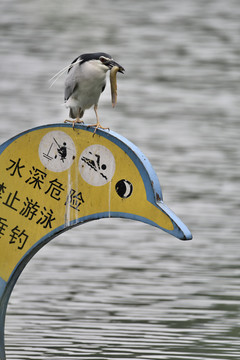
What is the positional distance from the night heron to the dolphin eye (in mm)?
423

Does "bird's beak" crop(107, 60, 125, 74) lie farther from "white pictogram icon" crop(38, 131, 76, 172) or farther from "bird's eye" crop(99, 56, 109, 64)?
"white pictogram icon" crop(38, 131, 76, 172)

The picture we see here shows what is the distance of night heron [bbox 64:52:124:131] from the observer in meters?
5.04

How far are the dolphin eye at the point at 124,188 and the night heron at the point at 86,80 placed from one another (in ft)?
1.39

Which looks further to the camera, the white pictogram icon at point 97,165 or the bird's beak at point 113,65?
the bird's beak at point 113,65

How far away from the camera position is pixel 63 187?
16.3ft

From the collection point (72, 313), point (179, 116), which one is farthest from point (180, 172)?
point (72, 313)

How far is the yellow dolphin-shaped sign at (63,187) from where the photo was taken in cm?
469

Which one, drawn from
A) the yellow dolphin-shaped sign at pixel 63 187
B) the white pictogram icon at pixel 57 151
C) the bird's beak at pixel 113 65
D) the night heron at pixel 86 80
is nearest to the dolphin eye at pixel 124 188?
the yellow dolphin-shaped sign at pixel 63 187

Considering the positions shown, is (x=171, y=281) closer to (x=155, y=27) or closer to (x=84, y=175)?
(x=84, y=175)

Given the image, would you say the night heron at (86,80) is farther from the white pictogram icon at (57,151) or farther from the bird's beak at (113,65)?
the white pictogram icon at (57,151)

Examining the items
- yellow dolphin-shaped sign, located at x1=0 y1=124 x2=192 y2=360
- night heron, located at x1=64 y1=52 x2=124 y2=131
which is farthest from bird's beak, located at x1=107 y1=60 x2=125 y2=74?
yellow dolphin-shaped sign, located at x1=0 y1=124 x2=192 y2=360

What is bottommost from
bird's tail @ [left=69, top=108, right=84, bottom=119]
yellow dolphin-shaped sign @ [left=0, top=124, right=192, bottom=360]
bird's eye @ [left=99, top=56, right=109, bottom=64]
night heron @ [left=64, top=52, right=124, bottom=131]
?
yellow dolphin-shaped sign @ [left=0, top=124, right=192, bottom=360]

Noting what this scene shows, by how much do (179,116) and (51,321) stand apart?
263 inches

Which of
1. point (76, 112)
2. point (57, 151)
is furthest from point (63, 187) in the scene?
point (76, 112)
